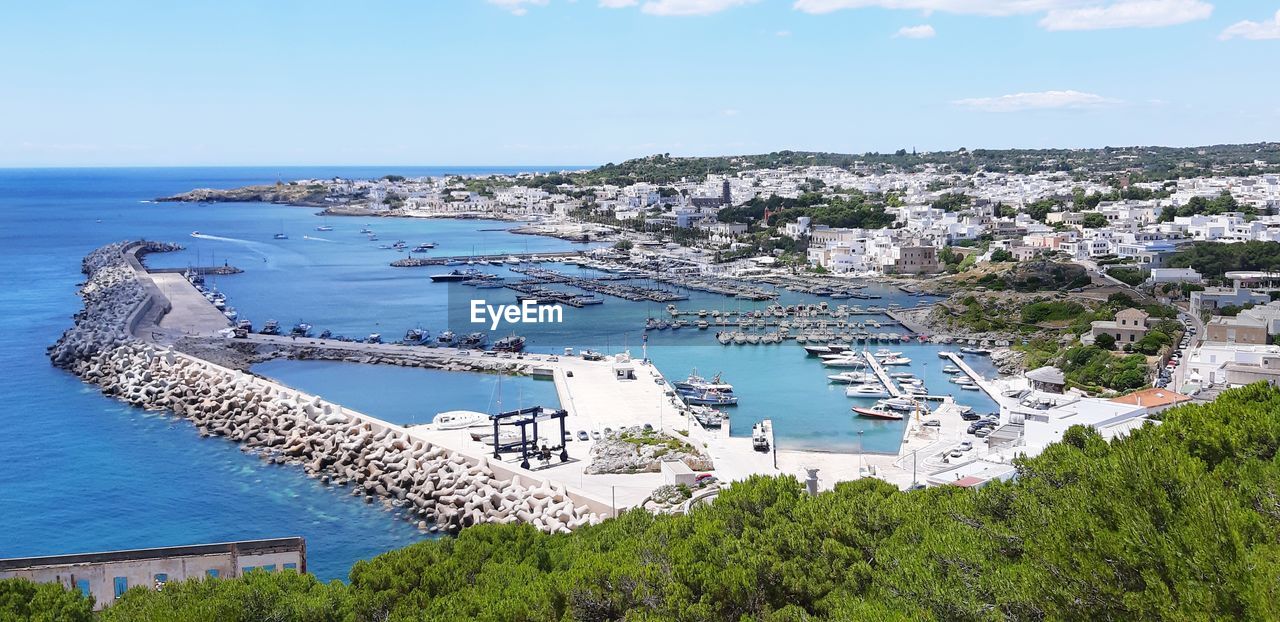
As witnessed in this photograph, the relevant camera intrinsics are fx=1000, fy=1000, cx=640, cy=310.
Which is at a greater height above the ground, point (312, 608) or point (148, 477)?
point (312, 608)

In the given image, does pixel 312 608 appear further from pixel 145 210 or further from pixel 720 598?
pixel 145 210

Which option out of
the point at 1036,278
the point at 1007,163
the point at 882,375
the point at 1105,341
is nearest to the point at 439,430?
the point at 882,375

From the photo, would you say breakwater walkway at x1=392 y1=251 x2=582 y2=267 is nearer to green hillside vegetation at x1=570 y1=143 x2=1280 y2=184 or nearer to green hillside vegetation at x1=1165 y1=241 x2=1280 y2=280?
green hillside vegetation at x1=1165 y1=241 x2=1280 y2=280

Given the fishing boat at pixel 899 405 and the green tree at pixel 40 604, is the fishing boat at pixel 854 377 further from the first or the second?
the green tree at pixel 40 604

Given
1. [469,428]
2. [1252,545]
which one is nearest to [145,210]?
[469,428]

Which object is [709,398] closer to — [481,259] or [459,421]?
[459,421]

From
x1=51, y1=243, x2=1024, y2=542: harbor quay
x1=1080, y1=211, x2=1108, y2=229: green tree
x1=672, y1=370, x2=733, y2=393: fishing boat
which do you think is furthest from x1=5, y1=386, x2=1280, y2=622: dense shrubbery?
x1=1080, y1=211, x2=1108, y2=229: green tree
